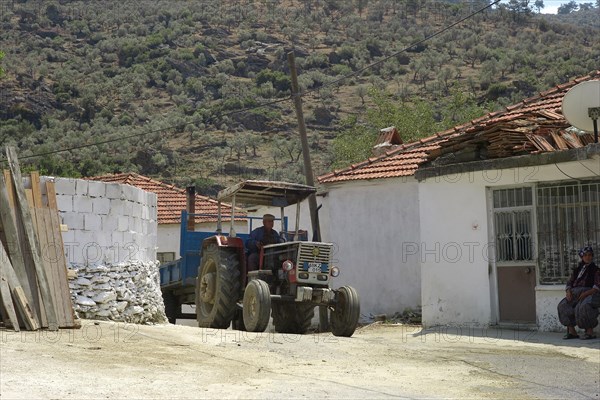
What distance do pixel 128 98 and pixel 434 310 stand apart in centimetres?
4594

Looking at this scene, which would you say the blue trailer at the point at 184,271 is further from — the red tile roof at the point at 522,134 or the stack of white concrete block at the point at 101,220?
the red tile roof at the point at 522,134

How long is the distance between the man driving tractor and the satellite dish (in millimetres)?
5008

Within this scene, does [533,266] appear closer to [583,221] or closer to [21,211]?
[583,221]

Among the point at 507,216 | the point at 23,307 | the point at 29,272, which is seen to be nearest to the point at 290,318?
the point at 507,216

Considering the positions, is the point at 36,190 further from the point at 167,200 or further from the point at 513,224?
the point at 167,200

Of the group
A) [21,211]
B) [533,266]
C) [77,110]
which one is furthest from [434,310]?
[77,110]

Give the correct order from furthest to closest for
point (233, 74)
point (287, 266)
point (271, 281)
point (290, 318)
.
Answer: point (233, 74)
point (290, 318)
point (271, 281)
point (287, 266)

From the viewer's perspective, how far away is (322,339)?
13984 millimetres

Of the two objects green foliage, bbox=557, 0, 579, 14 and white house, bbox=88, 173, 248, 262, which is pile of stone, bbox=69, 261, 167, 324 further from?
green foliage, bbox=557, 0, 579, 14

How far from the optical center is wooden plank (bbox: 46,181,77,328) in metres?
13.1

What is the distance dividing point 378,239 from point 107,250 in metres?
7.39

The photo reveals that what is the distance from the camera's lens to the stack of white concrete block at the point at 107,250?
48.6ft

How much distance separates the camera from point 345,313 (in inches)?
590

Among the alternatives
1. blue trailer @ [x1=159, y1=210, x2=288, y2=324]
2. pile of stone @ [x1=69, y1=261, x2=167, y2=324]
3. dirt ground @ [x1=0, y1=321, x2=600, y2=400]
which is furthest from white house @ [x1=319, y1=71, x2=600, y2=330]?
pile of stone @ [x1=69, y1=261, x2=167, y2=324]
